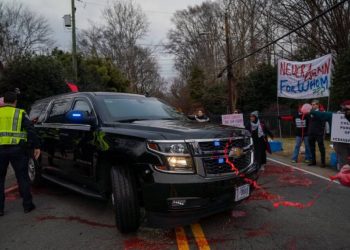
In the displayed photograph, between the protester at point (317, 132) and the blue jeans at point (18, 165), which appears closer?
the blue jeans at point (18, 165)

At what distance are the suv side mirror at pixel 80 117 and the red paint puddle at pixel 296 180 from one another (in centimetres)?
449

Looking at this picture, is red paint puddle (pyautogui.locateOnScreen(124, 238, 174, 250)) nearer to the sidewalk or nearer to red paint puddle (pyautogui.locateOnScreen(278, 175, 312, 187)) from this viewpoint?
red paint puddle (pyautogui.locateOnScreen(278, 175, 312, 187))

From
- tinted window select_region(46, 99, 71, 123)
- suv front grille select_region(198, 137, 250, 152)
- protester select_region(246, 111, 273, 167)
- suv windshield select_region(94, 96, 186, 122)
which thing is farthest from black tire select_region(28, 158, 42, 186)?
protester select_region(246, 111, 273, 167)

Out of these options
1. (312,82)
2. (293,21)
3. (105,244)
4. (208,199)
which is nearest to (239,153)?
(208,199)

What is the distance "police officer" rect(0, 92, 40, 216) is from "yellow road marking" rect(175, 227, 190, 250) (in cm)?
265

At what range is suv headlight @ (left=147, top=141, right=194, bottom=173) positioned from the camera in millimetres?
4340

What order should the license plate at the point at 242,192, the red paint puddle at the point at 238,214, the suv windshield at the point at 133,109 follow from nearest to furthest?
the license plate at the point at 242,192, the red paint puddle at the point at 238,214, the suv windshield at the point at 133,109

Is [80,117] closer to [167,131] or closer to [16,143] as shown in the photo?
[16,143]

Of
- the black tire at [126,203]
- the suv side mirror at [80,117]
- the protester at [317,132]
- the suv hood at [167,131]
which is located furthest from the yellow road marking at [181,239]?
the protester at [317,132]

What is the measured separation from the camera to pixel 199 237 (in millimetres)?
4684

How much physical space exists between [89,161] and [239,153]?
2.16 m

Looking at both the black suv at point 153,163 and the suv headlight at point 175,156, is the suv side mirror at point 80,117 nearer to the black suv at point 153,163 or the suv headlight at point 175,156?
the black suv at point 153,163

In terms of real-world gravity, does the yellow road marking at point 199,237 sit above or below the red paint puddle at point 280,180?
below

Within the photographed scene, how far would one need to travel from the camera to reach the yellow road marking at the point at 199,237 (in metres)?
4.39
